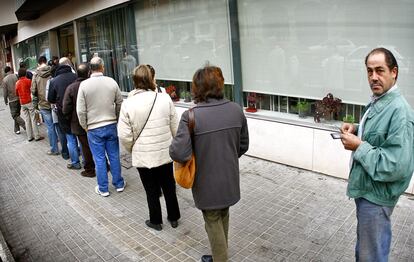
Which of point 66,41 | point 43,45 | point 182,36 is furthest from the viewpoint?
point 43,45

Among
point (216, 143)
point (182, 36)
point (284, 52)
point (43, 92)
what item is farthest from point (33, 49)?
point (216, 143)

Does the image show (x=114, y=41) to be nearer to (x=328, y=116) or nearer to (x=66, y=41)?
(x=66, y=41)

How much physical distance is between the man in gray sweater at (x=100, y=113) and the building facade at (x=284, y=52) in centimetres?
237

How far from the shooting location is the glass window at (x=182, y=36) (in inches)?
274

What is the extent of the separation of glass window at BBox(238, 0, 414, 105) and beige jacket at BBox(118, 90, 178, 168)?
2.51 meters

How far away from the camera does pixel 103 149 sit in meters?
5.27

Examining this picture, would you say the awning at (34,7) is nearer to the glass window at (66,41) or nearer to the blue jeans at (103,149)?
the glass window at (66,41)

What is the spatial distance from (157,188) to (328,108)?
9.05 ft

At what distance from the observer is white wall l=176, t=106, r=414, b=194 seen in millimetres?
5164

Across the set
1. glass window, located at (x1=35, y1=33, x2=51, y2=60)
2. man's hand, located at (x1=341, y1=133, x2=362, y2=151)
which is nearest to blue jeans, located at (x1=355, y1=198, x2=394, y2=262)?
man's hand, located at (x1=341, y1=133, x2=362, y2=151)

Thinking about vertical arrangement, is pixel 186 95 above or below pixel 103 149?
above

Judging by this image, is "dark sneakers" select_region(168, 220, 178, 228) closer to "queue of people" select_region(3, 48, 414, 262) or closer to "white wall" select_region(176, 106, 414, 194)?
"queue of people" select_region(3, 48, 414, 262)

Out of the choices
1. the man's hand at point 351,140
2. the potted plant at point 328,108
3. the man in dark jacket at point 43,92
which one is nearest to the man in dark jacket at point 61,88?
the man in dark jacket at point 43,92

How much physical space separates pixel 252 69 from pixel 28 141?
5904 mm
